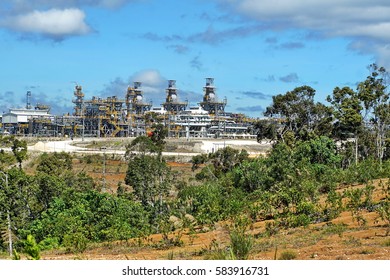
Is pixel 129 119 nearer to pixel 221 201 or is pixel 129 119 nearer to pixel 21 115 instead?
pixel 21 115

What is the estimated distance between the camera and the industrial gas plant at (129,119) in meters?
106

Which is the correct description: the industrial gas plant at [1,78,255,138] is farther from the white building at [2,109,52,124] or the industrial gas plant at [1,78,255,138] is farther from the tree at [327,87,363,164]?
the tree at [327,87,363,164]

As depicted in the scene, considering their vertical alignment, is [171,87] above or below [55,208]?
above

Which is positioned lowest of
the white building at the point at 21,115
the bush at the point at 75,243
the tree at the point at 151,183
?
the bush at the point at 75,243

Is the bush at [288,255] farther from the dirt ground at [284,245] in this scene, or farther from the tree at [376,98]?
the tree at [376,98]

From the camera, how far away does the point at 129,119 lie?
10806 centimetres

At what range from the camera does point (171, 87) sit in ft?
381

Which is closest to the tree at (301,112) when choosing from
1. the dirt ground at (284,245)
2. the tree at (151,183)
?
the tree at (151,183)

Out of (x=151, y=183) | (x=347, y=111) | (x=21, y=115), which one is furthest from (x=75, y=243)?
(x=21, y=115)

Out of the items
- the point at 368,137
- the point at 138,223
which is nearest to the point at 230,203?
the point at 138,223

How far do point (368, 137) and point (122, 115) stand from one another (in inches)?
2677

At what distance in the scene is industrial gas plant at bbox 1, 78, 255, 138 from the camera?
106 m

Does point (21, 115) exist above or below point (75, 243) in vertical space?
above
